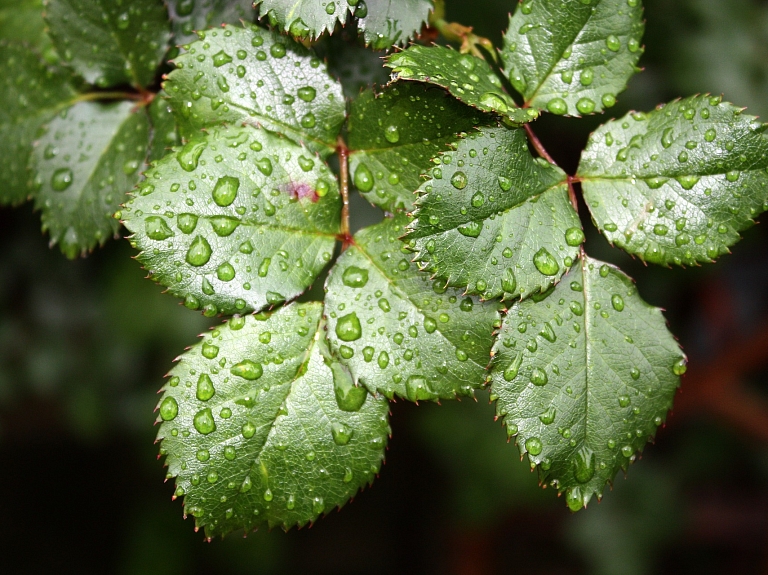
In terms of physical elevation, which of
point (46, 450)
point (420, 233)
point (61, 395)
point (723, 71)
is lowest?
point (46, 450)

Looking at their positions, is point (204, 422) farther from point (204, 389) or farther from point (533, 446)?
point (533, 446)

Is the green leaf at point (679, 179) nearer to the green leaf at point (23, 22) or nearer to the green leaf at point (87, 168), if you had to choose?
the green leaf at point (87, 168)

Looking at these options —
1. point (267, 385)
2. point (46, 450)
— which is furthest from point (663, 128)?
point (46, 450)

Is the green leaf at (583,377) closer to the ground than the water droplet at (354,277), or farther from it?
farther from it

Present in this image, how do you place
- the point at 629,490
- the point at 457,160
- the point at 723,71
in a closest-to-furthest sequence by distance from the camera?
the point at 457,160, the point at 723,71, the point at 629,490

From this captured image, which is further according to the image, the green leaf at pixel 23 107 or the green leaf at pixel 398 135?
the green leaf at pixel 23 107

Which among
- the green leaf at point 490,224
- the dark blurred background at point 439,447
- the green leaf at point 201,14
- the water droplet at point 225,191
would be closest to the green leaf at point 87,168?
the green leaf at point 201,14

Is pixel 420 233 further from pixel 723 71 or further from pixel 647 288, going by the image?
pixel 647 288
